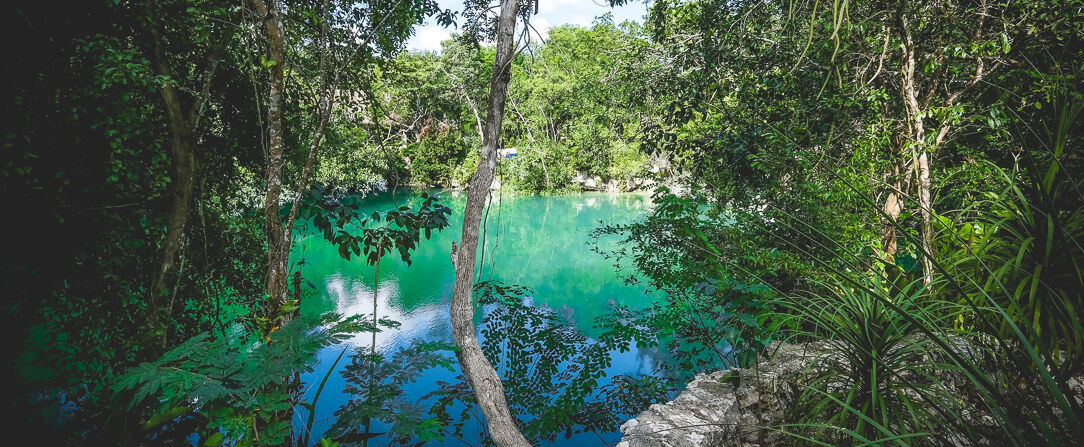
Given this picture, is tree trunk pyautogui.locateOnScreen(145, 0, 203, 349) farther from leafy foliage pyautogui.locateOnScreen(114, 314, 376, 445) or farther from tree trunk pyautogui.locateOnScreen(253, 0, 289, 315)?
leafy foliage pyautogui.locateOnScreen(114, 314, 376, 445)

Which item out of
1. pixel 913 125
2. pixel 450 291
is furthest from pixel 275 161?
pixel 450 291

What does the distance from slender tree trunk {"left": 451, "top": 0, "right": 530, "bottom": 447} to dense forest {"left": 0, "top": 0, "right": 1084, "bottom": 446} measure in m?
0.02

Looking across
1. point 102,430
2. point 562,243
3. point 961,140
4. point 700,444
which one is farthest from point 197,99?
point 562,243

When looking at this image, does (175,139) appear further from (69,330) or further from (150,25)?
(69,330)

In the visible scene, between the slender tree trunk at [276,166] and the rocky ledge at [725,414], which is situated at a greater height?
the slender tree trunk at [276,166]

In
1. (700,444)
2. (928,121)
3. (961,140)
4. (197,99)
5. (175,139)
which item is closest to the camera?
(700,444)

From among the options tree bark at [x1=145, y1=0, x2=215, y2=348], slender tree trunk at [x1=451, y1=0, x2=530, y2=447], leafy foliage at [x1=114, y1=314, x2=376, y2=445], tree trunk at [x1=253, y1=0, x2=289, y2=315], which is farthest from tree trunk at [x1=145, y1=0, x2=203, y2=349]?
slender tree trunk at [x1=451, y1=0, x2=530, y2=447]

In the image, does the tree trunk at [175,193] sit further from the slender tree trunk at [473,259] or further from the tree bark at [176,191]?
the slender tree trunk at [473,259]

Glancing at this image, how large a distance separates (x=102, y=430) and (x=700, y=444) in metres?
2.13

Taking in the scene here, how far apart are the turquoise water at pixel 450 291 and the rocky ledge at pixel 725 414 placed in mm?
1594

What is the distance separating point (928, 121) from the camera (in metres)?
3.29

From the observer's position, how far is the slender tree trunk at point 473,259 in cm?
258

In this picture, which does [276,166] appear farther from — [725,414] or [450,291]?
[450,291]

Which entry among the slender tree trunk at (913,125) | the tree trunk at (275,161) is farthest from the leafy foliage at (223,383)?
the slender tree trunk at (913,125)
